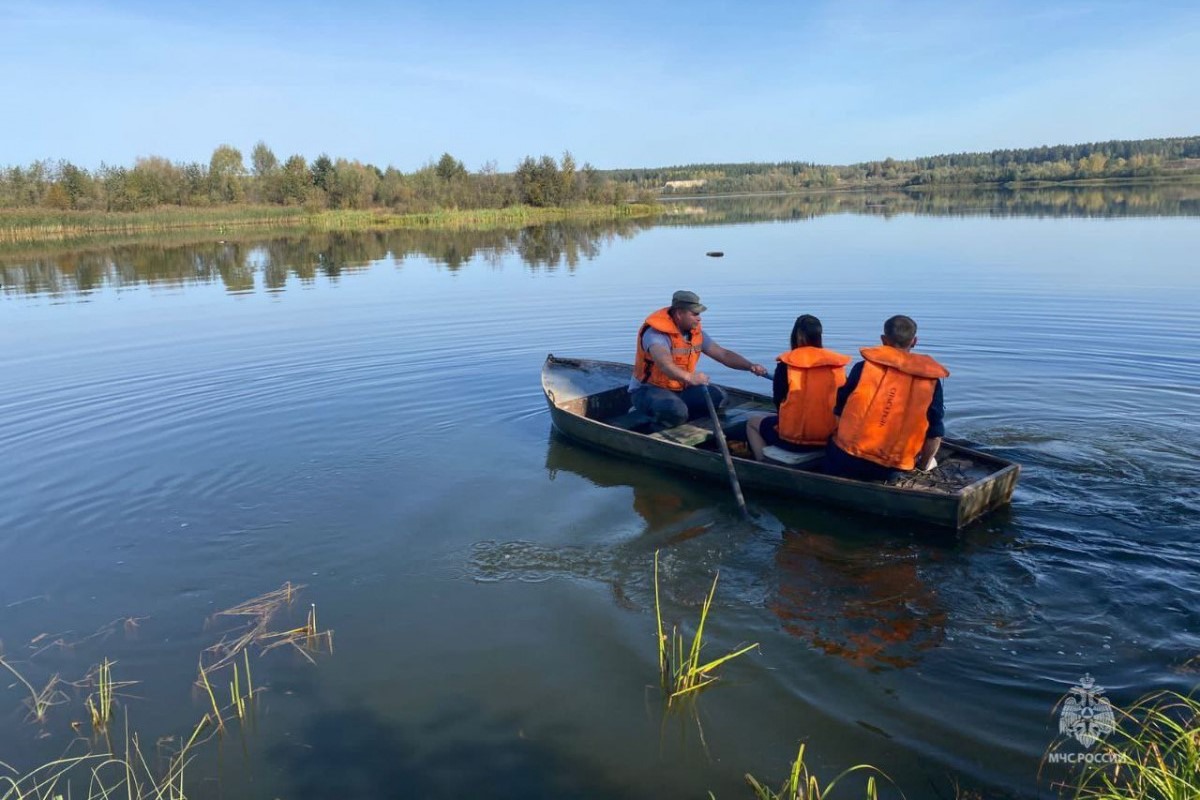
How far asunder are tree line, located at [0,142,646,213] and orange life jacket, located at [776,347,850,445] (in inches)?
2173

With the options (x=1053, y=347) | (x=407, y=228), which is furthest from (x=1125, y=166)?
(x=1053, y=347)

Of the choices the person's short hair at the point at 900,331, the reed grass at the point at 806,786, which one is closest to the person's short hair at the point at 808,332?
the person's short hair at the point at 900,331

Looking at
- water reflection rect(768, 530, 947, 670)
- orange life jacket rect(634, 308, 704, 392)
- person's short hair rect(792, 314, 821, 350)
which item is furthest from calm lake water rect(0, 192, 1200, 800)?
person's short hair rect(792, 314, 821, 350)

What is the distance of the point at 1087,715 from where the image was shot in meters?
3.91

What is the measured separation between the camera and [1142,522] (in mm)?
5770

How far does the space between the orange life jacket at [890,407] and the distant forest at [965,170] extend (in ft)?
235

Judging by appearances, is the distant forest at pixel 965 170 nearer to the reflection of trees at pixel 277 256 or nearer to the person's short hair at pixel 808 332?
the reflection of trees at pixel 277 256

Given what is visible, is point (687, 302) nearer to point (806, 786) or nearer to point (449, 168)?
point (806, 786)

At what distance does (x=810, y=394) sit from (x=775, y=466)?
0.67m

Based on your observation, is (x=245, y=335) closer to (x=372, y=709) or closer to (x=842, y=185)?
(x=372, y=709)

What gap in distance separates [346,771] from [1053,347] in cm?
1106

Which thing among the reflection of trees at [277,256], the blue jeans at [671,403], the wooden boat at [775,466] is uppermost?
the reflection of trees at [277,256]

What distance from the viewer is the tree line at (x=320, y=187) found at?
196 ft

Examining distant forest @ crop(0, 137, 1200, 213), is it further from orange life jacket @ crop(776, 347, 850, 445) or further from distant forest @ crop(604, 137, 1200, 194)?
orange life jacket @ crop(776, 347, 850, 445)
